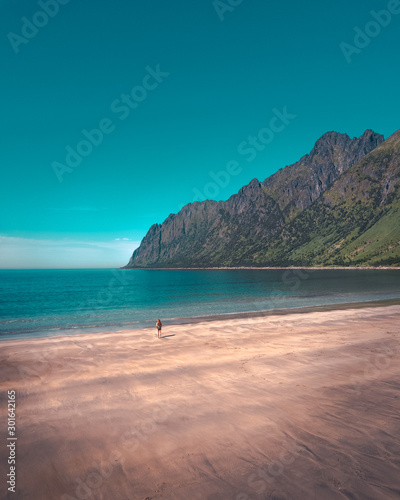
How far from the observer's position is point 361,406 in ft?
37.8

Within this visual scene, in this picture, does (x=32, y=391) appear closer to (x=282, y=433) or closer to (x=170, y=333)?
(x=282, y=433)

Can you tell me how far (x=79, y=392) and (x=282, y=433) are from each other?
33.2ft

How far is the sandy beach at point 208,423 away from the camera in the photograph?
7.49 meters

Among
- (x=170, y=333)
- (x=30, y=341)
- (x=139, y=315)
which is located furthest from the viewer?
(x=139, y=315)

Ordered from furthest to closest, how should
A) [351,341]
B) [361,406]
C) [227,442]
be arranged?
[351,341] → [361,406] → [227,442]

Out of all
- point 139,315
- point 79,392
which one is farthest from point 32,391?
point 139,315

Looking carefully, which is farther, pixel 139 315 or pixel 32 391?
pixel 139 315

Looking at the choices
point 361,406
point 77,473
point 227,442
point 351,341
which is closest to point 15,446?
point 77,473

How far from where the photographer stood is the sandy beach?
295 inches

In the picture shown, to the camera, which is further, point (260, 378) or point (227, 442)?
point (260, 378)

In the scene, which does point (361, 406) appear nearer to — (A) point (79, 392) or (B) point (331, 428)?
(B) point (331, 428)

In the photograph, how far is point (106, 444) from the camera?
31.1 ft

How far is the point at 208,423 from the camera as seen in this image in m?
10.6

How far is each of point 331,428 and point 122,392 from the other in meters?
9.61
